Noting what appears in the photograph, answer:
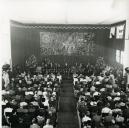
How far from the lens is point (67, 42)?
28.1 metres

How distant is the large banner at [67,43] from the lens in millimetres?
27969

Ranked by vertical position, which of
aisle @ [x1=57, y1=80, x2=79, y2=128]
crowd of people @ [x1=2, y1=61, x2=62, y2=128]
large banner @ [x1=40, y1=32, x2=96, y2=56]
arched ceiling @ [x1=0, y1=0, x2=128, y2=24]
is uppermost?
arched ceiling @ [x1=0, y1=0, x2=128, y2=24]

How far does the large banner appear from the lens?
91.8 feet

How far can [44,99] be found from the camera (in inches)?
563

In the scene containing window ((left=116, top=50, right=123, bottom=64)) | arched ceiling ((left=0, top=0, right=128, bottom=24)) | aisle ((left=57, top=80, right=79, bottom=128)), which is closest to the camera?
arched ceiling ((left=0, top=0, right=128, bottom=24))

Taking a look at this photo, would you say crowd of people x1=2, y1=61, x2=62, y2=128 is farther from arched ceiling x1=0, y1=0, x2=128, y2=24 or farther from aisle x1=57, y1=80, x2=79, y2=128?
arched ceiling x1=0, y1=0, x2=128, y2=24

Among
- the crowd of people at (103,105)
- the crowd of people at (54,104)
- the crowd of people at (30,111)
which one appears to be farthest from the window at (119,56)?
the crowd of people at (30,111)

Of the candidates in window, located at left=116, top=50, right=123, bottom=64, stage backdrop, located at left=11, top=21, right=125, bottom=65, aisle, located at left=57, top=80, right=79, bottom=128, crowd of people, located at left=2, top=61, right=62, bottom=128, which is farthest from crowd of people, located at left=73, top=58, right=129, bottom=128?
stage backdrop, located at left=11, top=21, right=125, bottom=65

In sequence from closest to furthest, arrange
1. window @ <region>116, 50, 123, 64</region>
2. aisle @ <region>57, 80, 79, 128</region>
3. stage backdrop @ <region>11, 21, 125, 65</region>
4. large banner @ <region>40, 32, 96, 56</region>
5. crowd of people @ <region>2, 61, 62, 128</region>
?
crowd of people @ <region>2, 61, 62, 128</region>
aisle @ <region>57, 80, 79, 128</region>
window @ <region>116, 50, 123, 64</region>
stage backdrop @ <region>11, 21, 125, 65</region>
large banner @ <region>40, 32, 96, 56</region>

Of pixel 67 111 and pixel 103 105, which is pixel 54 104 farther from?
pixel 103 105

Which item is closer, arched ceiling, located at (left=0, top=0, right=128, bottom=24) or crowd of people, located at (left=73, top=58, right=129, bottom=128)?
crowd of people, located at (left=73, top=58, right=129, bottom=128)

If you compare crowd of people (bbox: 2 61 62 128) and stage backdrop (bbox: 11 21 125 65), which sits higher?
stage backdrop (bbox: 11 21 125 65)

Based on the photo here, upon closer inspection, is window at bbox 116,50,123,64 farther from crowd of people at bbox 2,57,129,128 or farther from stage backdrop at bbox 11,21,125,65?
stage backdrop at bbox 11,21,125,65

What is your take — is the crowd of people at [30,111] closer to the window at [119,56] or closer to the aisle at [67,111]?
the aisle at [67,111]
